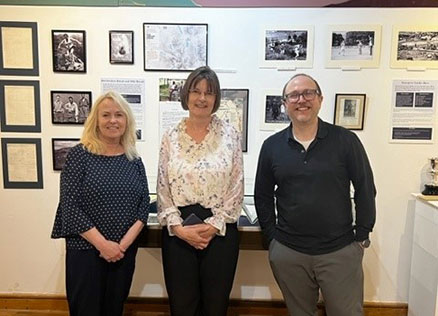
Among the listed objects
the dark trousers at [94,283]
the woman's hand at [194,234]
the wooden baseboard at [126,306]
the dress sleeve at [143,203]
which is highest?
the dress sleeve at [143,203]

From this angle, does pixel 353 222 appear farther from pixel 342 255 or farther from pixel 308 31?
pixel 308 31

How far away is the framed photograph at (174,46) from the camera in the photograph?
262cm

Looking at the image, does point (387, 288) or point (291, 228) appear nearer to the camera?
point (291, 228)

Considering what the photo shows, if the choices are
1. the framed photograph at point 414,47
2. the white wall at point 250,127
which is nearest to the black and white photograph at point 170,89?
the white wall at point 250,127

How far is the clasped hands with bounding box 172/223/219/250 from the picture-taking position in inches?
71.4

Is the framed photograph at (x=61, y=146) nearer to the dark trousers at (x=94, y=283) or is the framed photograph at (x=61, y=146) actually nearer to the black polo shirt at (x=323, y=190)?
the dark trousers at (x=94, y=283)

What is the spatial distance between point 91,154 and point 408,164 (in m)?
2.14

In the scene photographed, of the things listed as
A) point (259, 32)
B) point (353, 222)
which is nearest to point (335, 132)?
point (353, 222)

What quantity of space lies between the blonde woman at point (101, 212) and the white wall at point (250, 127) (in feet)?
2.72

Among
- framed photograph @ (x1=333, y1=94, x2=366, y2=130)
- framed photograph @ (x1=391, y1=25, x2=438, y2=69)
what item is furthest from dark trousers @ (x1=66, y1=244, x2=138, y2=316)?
framed photograph @ (x1=391, y1=25, x2=438, y2=69)

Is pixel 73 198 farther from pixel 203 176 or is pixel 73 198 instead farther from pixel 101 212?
pixel 203 176

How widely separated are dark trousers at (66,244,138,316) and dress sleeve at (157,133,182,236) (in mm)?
259

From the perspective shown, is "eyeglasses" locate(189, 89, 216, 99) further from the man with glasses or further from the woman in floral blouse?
the man with glasses

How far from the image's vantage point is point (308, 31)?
8.55 feet
